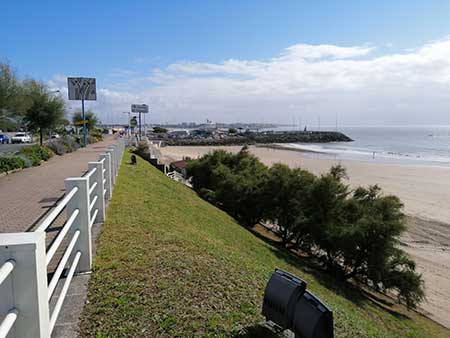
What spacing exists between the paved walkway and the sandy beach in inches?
539

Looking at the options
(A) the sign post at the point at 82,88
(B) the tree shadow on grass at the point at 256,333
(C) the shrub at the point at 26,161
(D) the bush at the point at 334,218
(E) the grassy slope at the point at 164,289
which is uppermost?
(A) the sign post at the point at 82,88

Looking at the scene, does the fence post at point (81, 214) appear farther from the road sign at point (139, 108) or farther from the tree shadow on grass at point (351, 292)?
the road sign at point (139, 108)

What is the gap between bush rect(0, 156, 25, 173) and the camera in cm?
1474

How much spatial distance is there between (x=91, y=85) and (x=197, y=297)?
31.0 metres

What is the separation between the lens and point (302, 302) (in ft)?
13.4

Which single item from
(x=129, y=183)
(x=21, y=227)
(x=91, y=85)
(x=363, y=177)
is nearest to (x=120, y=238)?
(x=21, y=227)

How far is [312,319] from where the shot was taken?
12.7 feet

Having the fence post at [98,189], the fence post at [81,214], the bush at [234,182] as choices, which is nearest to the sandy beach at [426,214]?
the bush at [234,182]

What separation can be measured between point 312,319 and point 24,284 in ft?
9.50

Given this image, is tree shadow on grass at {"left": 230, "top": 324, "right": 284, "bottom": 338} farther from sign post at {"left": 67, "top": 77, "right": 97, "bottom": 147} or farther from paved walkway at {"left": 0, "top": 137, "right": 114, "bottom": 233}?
sign post at {"left": 67, "top": 77, "right": 97, "bottom": 147}

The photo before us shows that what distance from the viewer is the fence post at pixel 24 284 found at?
2.27 meters

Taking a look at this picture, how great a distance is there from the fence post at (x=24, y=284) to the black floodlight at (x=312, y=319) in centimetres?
268

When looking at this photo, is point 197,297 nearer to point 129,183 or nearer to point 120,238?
point 120,238

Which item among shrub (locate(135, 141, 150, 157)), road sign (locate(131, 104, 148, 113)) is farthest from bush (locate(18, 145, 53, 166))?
road sign (locate(131, 104, 148, 113))
